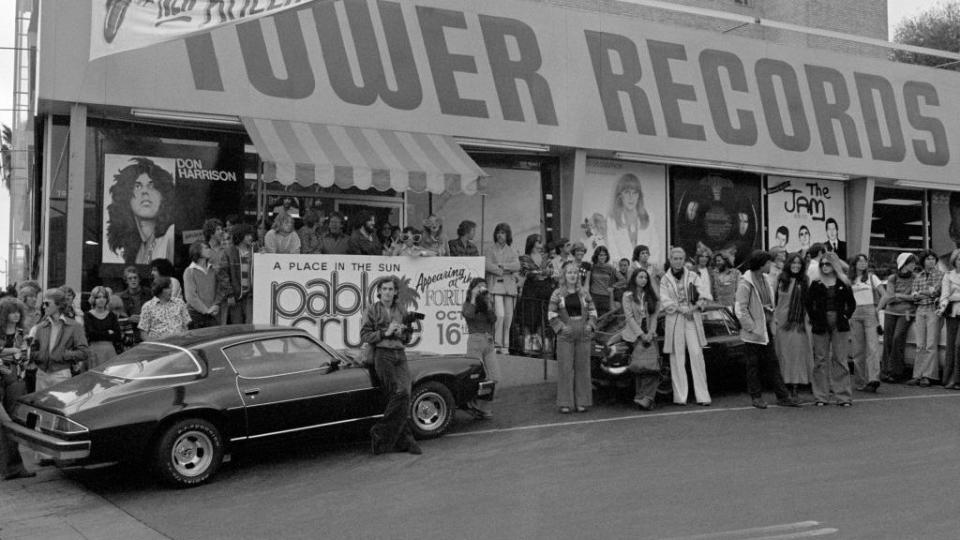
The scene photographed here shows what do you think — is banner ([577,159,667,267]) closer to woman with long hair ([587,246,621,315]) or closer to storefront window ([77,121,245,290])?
woman with long hair ([587,246,621,315])

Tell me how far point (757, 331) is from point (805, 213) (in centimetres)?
968

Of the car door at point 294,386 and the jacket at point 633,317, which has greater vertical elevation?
the jacket at point 633,317

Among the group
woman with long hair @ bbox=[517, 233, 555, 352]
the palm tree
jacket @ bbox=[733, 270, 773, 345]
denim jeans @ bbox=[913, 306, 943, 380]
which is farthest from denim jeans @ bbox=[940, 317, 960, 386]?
the palm tree

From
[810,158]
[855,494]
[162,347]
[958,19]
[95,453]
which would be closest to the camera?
[855,494]

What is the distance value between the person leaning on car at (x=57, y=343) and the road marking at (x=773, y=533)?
6.46 metres

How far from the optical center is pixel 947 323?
41.3ft

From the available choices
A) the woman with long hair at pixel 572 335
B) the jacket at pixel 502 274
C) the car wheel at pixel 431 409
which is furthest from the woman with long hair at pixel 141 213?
the woman with long hair at pixel 572 335

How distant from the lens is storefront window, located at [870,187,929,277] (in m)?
20.8

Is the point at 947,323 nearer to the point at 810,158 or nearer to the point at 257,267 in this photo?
the point at 810,158

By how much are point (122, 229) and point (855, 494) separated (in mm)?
10547

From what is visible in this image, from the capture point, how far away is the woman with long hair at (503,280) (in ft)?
43.3

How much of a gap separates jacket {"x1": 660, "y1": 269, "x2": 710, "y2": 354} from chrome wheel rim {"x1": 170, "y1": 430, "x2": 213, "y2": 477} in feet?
19.0

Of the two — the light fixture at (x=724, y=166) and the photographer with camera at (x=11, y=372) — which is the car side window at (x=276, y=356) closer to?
the photographer with camera at (x=11, y=372)

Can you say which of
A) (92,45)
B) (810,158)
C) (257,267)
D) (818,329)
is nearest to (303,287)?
(257,267)
